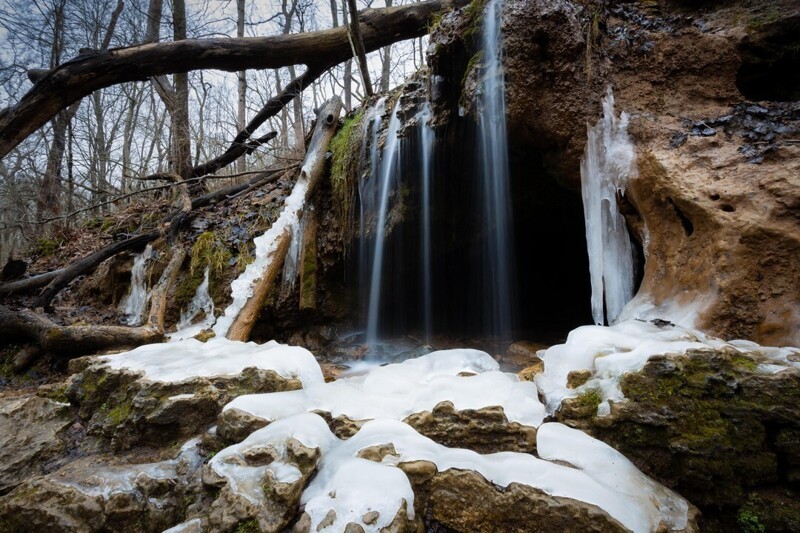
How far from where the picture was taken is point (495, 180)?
165 inches

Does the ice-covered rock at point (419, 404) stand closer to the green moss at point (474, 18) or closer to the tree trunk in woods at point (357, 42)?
the green moss at point (474, 18)

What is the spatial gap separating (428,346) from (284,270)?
2.24 metres

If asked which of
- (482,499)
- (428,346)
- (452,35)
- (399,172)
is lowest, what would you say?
(428,346)

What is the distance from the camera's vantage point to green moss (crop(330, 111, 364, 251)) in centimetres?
521

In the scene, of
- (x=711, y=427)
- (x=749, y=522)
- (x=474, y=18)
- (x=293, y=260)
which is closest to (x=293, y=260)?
(x=293, y=260)

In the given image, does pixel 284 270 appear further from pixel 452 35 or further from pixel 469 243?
pixel 452 35

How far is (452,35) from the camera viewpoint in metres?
3.77

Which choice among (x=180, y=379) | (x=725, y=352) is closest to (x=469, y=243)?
(x=725, y=352)

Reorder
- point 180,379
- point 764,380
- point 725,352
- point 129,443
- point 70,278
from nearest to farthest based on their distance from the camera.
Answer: point 764,380 → point 725,352 → point 129,443 → point 180,379 → point 70,278

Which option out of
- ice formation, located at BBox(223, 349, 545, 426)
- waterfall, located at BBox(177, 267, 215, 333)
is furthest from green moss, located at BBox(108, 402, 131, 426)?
waterfall, located at BBox(177, 267, 215, 333)

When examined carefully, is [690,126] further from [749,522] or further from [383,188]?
[383,188]

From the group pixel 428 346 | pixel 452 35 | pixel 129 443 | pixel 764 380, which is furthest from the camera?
pixel 428 346

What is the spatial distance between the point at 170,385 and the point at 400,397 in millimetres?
1412

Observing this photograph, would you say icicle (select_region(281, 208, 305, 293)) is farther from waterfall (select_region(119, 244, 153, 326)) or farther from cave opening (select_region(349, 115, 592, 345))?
waterfall (select_region(119, 244, 153, 326))
